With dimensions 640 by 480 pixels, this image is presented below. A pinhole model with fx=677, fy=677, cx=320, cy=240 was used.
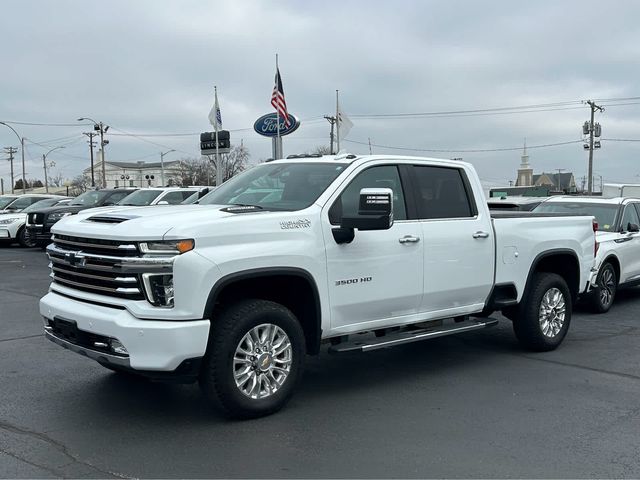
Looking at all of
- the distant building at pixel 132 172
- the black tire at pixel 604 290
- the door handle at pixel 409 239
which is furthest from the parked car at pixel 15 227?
the distant building at pixel 132 172

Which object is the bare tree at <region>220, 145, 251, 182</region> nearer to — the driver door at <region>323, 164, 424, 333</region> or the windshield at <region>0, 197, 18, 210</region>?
the windshield at <region>0, 197, 18, 210</region>

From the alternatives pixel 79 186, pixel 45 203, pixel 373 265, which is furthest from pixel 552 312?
pixel 79 186

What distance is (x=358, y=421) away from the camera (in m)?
5.16

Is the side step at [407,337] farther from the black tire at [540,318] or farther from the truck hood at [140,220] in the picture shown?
the truck hood at [140,220]

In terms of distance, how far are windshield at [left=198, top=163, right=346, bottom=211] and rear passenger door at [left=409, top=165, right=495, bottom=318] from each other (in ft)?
3.15

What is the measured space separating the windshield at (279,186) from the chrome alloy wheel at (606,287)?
590 centimetres

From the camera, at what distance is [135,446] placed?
4.58m

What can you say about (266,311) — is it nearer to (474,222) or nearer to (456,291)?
(456,291)

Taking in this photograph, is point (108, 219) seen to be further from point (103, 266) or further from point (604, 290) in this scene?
point (604, 290)

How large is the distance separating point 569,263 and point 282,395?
435 centimetres

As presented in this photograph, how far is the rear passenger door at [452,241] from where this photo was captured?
6246 millimetres

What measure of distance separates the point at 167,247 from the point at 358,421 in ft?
6.44

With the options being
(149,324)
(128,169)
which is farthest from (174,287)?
(128,169)

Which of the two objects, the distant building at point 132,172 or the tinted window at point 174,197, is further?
the distant building at point 132,172
